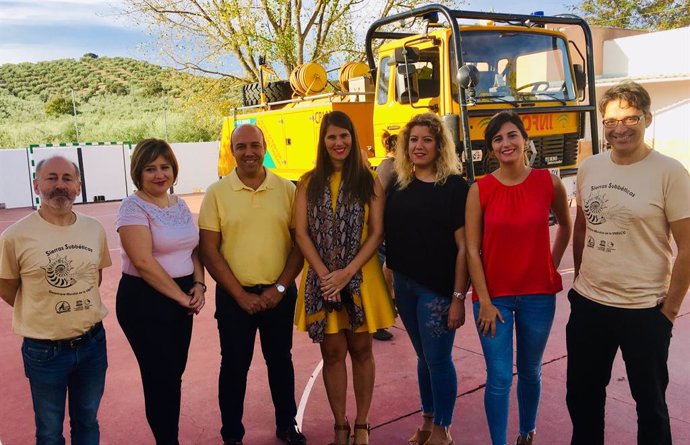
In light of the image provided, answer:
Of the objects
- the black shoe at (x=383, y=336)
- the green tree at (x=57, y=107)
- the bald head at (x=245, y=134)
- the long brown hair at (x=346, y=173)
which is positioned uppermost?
the green tree at (x=57, y=107)

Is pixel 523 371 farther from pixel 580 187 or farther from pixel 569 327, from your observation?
pixel 580 187

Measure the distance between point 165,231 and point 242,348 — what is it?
2.69ft

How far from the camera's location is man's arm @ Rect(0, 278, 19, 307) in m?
2.72

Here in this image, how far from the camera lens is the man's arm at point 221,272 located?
3.27 metres

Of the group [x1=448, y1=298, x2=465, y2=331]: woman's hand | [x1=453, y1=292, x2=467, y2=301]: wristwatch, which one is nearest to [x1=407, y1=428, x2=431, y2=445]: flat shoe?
[x1=448, y1=298, x2=465, y2=331]: woman's hand

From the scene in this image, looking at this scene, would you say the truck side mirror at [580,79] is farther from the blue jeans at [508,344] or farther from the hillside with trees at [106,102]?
the hillside with trees at [106,102]

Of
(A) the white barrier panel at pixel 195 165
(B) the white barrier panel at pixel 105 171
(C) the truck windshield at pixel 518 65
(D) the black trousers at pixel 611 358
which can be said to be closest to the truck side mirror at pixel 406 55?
(C) the truck windshield at pixel 518 65

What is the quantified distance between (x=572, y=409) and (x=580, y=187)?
1112 mm

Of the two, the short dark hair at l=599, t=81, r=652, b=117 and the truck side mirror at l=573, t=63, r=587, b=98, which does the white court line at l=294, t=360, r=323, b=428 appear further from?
the truck side mirror at l=573, t=63, r=587, b=98

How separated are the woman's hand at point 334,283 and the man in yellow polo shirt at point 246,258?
0.27 metres

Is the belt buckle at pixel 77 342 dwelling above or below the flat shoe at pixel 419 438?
above

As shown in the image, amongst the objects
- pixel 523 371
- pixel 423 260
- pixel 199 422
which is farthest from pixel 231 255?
pixel 523 371

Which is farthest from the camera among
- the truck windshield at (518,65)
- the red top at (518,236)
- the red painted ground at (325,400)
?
the truck windshield at (518,65)

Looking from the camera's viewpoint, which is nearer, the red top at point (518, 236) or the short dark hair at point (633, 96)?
the short dark hair at point (633, 96)
